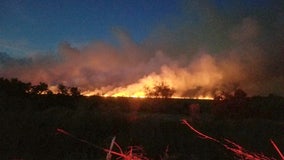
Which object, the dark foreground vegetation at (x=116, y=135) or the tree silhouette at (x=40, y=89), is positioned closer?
the dark foreground vegetation at (x=116, y=135)

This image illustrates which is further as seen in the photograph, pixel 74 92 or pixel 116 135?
pixel 74 92

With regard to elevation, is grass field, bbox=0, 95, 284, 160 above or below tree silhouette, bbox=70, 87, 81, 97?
below

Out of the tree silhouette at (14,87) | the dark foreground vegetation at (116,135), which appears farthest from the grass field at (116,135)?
the tree silhouette at (14,87)

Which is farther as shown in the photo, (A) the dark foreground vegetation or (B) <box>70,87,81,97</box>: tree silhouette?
(B) <box>70,87,81,97</box>: tree silhouette

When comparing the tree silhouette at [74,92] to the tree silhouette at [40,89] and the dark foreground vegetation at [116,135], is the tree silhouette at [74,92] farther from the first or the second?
the dark foreground vegetation at [116,135]

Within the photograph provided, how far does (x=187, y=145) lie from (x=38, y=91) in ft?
149

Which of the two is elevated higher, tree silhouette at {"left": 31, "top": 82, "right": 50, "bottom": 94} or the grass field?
tree silhouette at {"left": 31, "top": 82, "right": 50, "bottom": 94}

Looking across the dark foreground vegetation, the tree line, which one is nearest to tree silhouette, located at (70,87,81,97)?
the tree line

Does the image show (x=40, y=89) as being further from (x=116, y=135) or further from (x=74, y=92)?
(x=116, y=135)

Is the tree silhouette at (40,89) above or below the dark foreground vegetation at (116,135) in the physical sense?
above

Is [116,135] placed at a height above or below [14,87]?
below

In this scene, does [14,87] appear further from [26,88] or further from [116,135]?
[116,135]

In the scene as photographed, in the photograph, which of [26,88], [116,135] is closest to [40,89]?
[26,88]

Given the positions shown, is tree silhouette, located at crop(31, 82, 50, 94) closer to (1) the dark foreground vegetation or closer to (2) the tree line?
(2) the tree line
